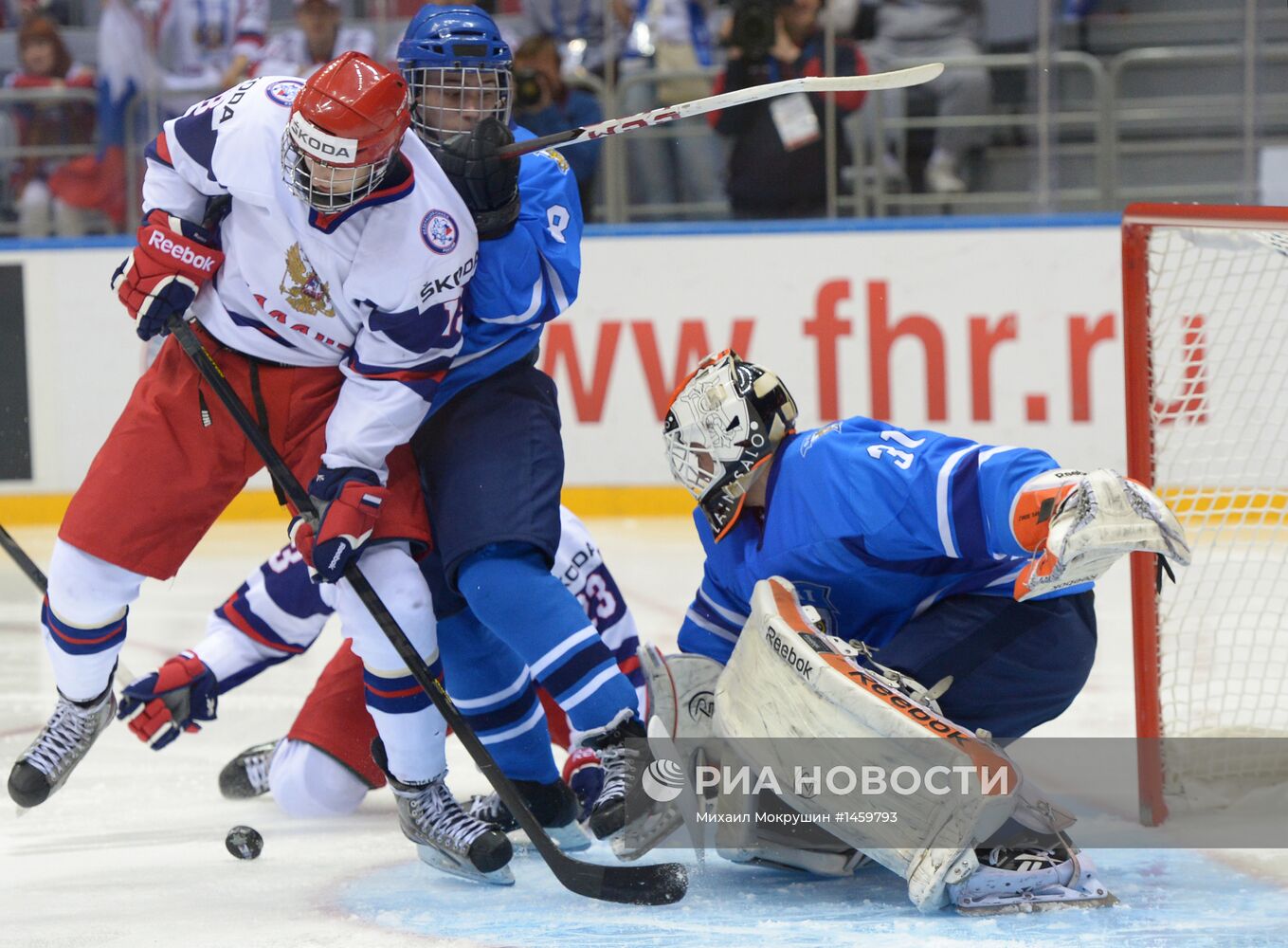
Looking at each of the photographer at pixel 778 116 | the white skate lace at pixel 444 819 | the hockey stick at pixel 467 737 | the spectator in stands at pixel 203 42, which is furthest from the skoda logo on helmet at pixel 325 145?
the spectator in stands at pixel 203 42

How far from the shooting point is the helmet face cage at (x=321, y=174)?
2.37 meters

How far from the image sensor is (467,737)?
2510mm

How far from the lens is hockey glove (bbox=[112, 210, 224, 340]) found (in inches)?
102

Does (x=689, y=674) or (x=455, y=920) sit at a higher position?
(x=689, y=674)

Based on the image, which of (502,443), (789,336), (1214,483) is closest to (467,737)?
(502,443)

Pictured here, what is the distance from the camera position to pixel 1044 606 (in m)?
2.53

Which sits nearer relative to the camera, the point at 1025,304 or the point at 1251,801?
the point at 1251,801

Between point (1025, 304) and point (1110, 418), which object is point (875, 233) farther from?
point (1110, 418)

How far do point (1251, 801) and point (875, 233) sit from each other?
129 inches

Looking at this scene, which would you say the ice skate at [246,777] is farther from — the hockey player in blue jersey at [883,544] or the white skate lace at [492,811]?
the hockey player in blue jersey at [883,544]

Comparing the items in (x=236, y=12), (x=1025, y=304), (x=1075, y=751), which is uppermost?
(x=236, y=12)

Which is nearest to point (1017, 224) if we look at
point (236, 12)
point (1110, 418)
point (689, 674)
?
point (1110, 418)

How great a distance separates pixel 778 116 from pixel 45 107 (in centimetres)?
258

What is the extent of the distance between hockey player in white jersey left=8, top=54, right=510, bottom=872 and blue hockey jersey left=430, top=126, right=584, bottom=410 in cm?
8
